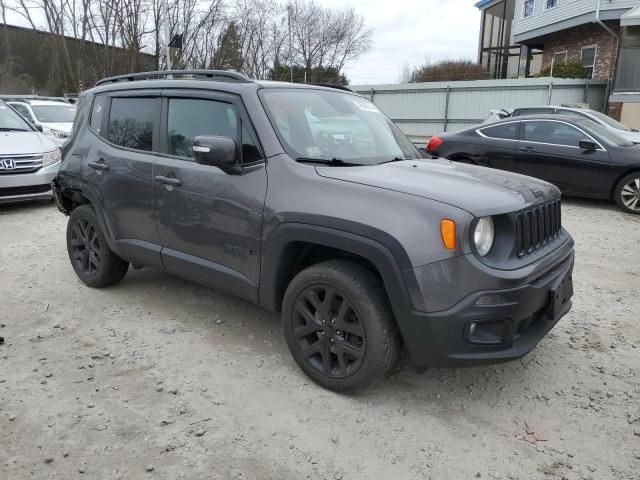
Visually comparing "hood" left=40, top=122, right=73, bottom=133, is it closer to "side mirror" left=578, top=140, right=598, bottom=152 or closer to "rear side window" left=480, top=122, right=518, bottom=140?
"rear side window" left=480, top=122, right=518, bottom=140

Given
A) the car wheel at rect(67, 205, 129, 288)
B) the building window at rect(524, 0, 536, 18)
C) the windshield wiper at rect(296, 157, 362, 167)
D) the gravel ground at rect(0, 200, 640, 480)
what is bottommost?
the gravel ground at rect(0, 200, 640, 480)

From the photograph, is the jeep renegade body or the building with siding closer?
the jeep renegade body

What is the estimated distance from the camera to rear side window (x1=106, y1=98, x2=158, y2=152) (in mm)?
4051

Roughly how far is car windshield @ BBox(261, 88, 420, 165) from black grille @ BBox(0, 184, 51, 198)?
20.8 feet

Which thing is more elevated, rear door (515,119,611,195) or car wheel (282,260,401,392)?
rear door (515,119,611,195)

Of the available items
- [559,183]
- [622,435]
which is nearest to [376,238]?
[622,435]

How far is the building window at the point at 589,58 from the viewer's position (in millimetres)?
21127

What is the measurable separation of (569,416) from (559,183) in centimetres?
630

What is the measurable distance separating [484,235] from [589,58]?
22638 millimetres

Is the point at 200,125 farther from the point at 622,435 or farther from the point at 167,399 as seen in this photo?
the point at 622,435

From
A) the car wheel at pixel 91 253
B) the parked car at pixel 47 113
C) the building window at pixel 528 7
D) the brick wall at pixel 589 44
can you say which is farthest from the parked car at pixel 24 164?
the building window at pixel 528 7

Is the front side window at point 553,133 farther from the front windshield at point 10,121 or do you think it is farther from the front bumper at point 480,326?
the front windshield at point 10,121

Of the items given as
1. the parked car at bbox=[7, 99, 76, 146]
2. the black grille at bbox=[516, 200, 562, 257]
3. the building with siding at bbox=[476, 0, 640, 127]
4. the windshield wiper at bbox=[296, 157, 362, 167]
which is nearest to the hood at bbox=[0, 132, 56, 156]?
the parked car at bbox=[7, 99, 76, 146]

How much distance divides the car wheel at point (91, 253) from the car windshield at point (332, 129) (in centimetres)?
212
